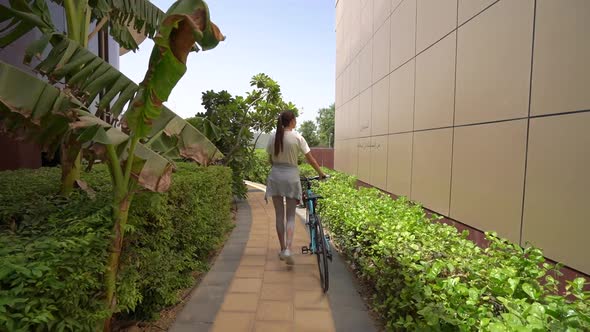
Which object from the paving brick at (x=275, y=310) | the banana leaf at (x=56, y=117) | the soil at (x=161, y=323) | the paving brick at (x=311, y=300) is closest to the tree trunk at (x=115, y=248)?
the banana leaf at (x=56, y=117)

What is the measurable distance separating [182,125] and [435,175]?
3822 millimetres

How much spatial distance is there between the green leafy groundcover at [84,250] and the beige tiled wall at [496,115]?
11.0ft

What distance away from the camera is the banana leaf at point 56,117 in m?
2.18

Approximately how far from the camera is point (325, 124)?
77.9 metres

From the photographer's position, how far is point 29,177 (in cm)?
406

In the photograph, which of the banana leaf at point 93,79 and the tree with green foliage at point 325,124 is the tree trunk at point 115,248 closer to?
the banana leaf at point 93,79

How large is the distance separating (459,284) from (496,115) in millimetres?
2542

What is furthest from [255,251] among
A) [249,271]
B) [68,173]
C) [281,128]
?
[68,173]

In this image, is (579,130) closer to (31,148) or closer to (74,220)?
(74,220)

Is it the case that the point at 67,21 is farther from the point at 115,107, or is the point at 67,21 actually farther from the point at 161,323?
the point at 161,323

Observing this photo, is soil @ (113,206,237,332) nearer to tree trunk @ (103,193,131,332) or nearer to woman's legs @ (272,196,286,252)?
tree trunk @ (103,193,131,332)

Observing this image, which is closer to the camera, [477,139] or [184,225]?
[184,225]

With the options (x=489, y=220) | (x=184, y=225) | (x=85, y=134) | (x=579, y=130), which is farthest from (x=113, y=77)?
(x=489, y=220)

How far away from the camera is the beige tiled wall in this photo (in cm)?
264
